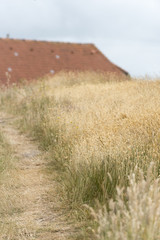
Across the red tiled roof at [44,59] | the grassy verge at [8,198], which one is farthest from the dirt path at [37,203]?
the red tiled roof at [44,59]

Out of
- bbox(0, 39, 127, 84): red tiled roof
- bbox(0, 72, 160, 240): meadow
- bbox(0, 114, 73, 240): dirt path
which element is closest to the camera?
bbox(0, 72, 160, 240): meadow

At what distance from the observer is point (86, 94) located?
1076 cm

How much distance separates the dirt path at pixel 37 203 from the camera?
3.83 meters

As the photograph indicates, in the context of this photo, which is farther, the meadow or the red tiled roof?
the red tiled roof

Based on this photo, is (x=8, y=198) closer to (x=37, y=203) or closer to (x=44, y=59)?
(x=37, y=203)

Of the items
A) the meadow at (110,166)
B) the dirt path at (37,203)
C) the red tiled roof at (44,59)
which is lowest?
the dirt path at (37,203)

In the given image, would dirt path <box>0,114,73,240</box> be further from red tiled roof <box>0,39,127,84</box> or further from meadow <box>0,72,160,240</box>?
red tiled roof <box>0,39,127,84</box>

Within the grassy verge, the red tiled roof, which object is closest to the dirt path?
the grassy verge

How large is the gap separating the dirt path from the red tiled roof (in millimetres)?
12621

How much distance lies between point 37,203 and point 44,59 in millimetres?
17129

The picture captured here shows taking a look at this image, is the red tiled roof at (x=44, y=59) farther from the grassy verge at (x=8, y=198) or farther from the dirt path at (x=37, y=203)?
the grassy verge at (x=8, y=198)

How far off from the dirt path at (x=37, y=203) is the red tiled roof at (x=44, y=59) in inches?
497

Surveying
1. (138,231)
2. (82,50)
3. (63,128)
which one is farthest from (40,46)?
(138,231)

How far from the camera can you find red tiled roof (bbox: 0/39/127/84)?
19.7m
